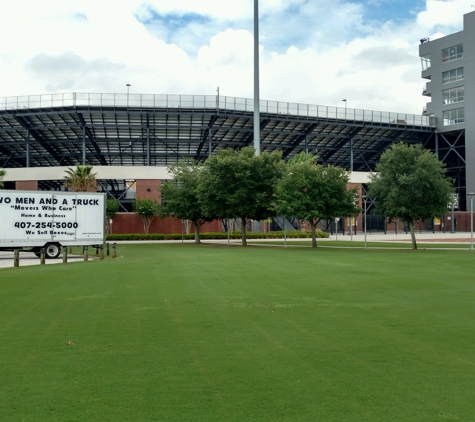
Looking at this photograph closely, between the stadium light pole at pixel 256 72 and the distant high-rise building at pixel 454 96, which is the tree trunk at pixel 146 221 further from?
the distant high-rise building at pixel 454 96

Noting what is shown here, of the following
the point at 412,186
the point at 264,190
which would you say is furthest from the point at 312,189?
the point at 412,186

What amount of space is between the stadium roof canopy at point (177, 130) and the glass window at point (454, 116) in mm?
2171

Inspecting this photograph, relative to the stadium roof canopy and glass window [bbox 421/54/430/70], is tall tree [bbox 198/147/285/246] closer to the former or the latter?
the stadium roof canopy

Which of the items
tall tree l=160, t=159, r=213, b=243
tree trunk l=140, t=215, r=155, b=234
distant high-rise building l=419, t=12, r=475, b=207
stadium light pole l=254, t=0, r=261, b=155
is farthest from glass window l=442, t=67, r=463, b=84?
tree trunk l=140, t=215, r=155, b=234

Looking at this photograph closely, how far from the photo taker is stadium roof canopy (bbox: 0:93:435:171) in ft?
226

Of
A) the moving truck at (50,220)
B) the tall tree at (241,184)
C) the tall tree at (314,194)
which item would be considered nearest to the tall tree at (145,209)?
the tall tree at (241,184)

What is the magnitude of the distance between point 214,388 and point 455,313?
22.0 ft

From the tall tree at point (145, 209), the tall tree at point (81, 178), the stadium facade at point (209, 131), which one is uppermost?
the stadium facade at point (209, 131)

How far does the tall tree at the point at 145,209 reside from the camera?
221 ft

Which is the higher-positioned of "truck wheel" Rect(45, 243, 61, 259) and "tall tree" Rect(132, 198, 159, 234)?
"tall tree" Rect(132, 198, 159, 234)

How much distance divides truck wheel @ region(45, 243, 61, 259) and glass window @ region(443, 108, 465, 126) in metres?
69.6

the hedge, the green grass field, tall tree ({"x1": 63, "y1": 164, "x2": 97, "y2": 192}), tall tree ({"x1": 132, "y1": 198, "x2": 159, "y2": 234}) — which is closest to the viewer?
the green grass field

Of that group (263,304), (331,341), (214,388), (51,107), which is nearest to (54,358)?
(214,388)

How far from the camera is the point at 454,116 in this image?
84812mm
